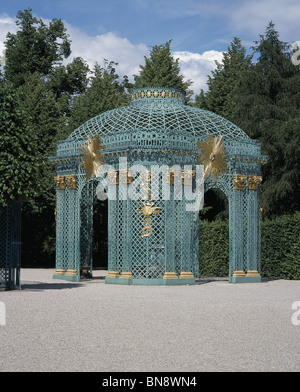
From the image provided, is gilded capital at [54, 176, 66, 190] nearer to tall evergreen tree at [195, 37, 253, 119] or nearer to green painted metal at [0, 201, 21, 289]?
green painted metal at [0, 201, 21, 289]

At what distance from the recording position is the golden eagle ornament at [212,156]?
23594 millimetres

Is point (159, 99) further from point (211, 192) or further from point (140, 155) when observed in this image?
point (211, 192)

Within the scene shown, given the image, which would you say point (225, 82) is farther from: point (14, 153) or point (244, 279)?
point (14, 153)

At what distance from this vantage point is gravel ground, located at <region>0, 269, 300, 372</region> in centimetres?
809

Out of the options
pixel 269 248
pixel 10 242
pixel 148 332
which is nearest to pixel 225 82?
pixel 269 248

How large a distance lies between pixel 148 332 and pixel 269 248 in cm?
1831

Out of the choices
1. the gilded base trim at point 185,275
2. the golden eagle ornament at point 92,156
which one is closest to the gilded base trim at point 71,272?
the golden eagle ornament at point 92,156

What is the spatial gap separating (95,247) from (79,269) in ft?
49.4

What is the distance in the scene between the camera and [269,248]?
28.3 meters

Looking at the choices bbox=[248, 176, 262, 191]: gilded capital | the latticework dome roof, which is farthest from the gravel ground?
the latticework dome roof

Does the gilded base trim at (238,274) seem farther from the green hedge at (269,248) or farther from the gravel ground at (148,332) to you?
the gravel ground at (148,332)

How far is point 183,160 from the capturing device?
2308 centimetres

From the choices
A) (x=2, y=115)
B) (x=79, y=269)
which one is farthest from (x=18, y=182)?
(x=79, y=269)

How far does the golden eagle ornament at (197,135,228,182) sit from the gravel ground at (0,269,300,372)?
21.2ft
